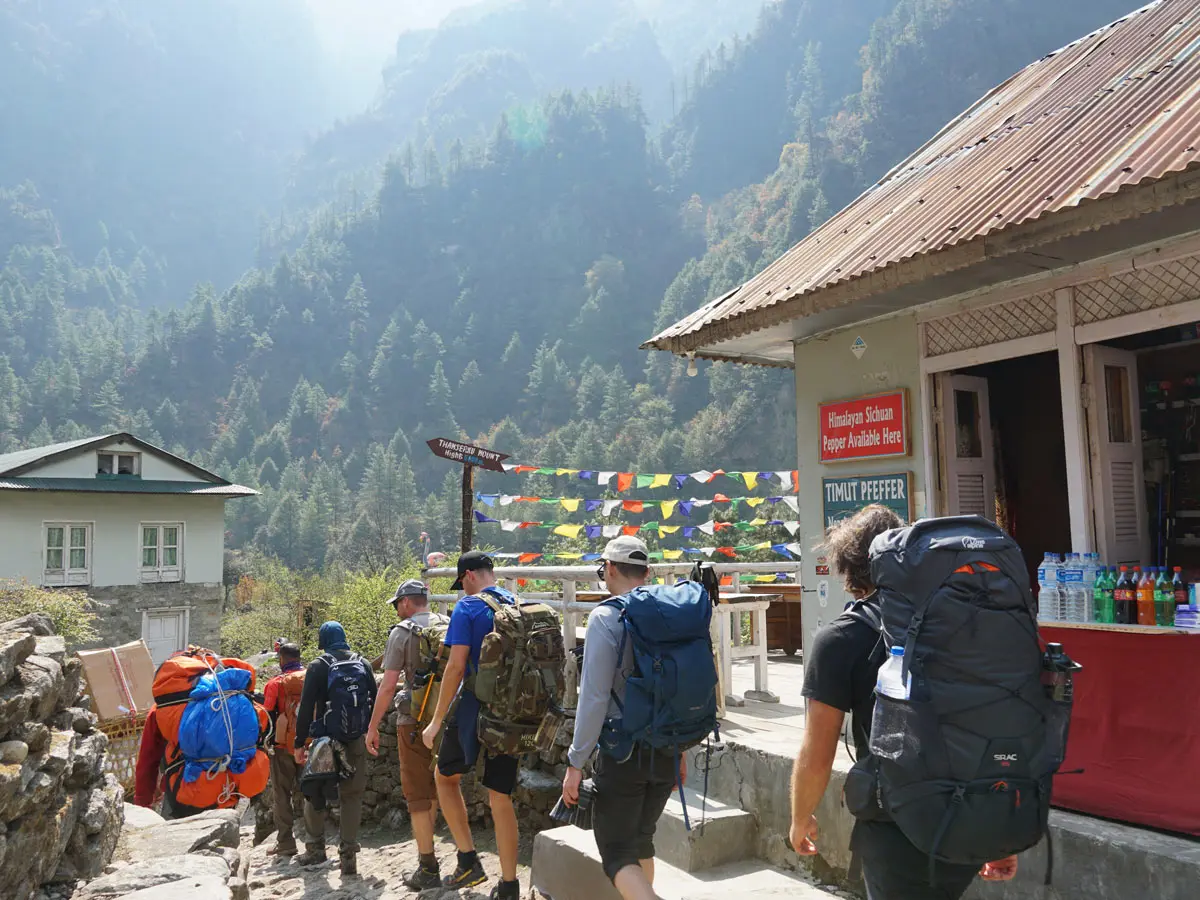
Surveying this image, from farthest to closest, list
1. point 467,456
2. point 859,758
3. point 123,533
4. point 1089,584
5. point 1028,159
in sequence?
point 123,533, point 467,456, point 1028,159, point 1089,584, point 859,758

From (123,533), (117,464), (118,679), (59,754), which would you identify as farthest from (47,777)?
(117,464)

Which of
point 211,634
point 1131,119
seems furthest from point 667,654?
point 211,634

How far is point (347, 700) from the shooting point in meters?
6.67

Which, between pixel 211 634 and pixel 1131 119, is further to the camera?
pixel 211 634

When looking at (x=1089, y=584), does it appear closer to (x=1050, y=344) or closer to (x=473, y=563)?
(x=1050, y=344)

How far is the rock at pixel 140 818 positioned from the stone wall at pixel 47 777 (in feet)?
1.27

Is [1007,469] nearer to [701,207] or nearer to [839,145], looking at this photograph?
[839,145]

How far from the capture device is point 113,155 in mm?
196500

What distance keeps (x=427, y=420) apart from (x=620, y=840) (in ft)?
366

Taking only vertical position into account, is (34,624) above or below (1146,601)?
below

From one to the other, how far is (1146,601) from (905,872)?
245 centimetres

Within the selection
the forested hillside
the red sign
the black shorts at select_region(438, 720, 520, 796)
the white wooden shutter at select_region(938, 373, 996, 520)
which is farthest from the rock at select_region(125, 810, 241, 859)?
the forested hillside

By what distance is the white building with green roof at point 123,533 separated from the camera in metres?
26.0

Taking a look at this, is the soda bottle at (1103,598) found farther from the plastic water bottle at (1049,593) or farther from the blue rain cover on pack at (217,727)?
the blue rain cover on pack at (217,727)
